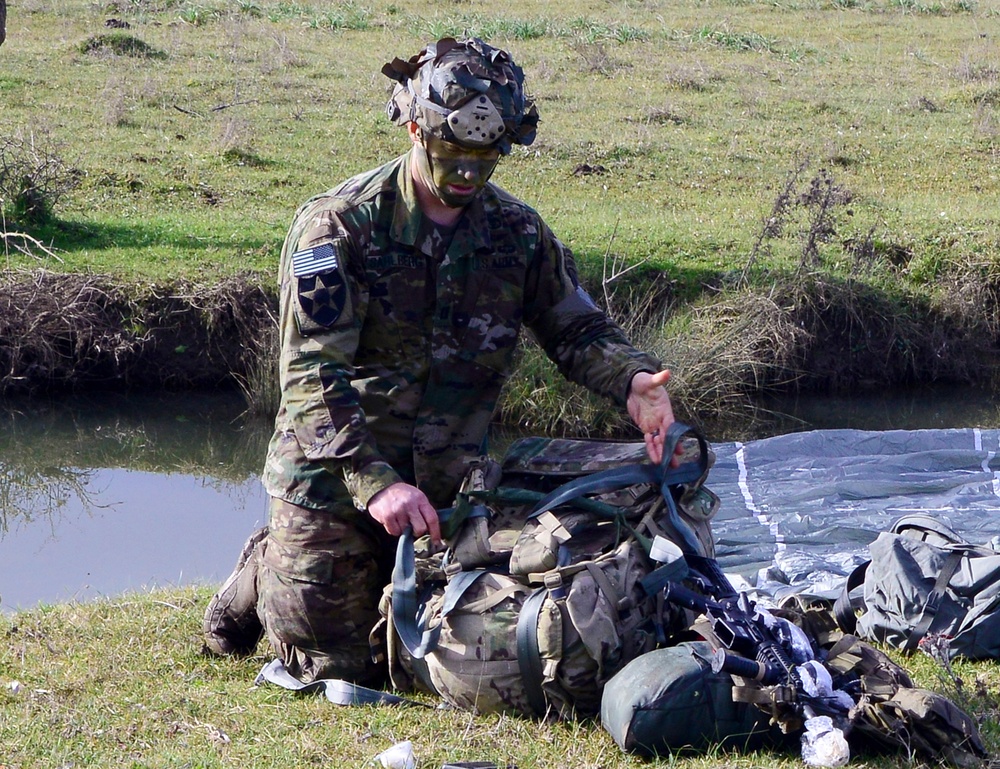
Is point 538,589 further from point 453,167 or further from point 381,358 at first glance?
point 453,167

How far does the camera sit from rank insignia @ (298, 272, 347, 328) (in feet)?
12.2

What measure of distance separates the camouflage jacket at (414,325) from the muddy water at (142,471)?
7.98 ft

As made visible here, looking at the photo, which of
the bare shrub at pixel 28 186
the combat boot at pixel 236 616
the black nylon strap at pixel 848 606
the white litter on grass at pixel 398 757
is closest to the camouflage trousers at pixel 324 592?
the combat boot at pixel 236 616

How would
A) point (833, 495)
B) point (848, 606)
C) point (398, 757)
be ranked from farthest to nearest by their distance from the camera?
1. point (833, 495)
2. point (848, 606)
3. point (398, 757)

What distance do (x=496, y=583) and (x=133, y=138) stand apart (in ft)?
34.3

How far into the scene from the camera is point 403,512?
3.48 m

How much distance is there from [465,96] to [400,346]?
0.77 m

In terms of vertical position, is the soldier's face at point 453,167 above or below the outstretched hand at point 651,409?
above

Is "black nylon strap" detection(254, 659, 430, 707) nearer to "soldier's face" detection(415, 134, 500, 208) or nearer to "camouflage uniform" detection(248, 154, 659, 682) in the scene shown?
"camouflage uniform" detection(248, 154, 659, 682)

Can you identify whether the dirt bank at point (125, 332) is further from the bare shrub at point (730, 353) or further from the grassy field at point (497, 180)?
the bare shrub at point (730, 353)

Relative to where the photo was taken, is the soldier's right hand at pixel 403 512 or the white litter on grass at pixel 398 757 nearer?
the white litter on grass at pixel 398 757

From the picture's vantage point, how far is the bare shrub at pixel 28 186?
1020 cm

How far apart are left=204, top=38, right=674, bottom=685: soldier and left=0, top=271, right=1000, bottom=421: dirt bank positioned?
181 inches

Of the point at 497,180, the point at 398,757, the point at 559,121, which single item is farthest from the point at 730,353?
the point at 559,121
